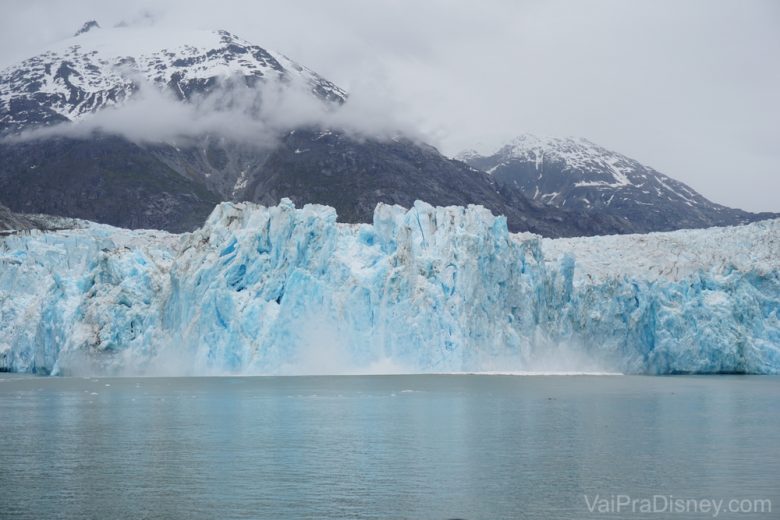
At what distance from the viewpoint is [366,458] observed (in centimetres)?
1980

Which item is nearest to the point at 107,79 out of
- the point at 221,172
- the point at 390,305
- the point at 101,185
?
the point at 221,172

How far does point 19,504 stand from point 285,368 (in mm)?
27938

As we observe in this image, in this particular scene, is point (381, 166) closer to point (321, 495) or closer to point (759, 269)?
point (759, 269)

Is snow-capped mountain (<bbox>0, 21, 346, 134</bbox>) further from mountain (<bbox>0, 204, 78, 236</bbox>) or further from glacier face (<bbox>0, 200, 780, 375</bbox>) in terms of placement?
glacier face (<bbox>0, 200, 780, 375</bbox>)

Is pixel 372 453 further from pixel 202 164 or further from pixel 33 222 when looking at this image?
pixel 202 164

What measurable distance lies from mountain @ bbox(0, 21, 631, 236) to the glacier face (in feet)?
284

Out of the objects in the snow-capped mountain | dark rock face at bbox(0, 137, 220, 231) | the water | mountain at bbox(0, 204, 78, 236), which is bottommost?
the water

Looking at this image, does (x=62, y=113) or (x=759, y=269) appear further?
(x=62, y=113)

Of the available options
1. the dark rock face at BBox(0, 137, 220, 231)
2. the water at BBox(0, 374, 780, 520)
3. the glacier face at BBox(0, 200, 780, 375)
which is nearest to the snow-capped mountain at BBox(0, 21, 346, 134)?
the dark rock face at BBox(0, 137, 220, 231)

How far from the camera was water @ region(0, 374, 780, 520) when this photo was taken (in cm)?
1536

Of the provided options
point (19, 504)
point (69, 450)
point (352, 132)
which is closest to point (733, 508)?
point (19, 504)

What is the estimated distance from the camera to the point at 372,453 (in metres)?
20.5

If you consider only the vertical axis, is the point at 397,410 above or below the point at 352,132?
below

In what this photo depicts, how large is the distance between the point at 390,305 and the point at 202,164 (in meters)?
134
